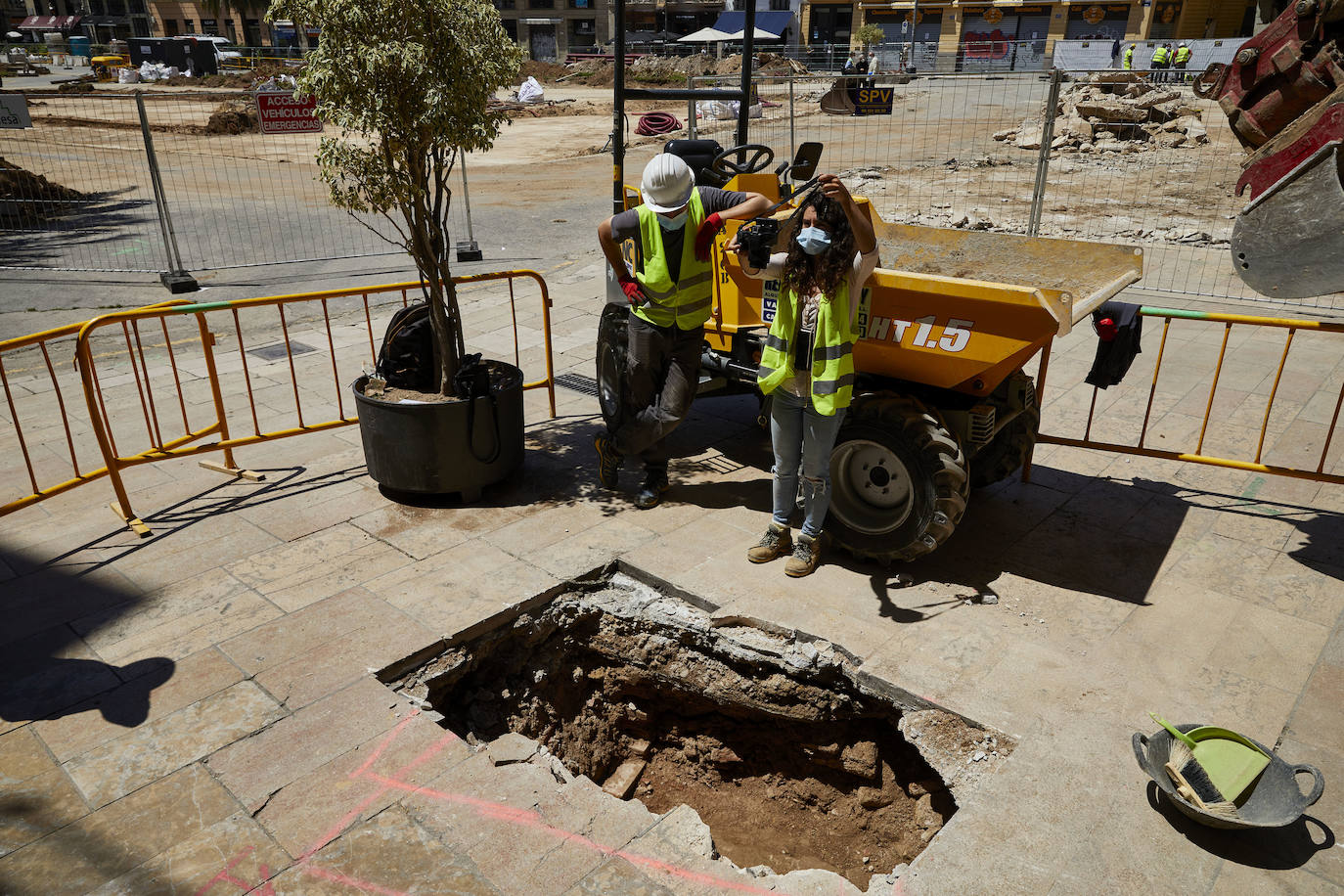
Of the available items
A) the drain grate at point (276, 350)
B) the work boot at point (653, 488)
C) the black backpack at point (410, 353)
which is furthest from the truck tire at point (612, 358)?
the drain grate at point (276, 350)

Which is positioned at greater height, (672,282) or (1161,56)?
(1161,56)

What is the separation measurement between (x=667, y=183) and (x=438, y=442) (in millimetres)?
1988

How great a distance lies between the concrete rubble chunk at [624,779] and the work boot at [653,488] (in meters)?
1.56

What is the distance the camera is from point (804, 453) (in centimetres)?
466

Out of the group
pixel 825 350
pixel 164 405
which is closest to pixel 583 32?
pixel 164 405

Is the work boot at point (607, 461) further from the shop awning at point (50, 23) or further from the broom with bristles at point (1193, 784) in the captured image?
the shop awning at point (50, 23)

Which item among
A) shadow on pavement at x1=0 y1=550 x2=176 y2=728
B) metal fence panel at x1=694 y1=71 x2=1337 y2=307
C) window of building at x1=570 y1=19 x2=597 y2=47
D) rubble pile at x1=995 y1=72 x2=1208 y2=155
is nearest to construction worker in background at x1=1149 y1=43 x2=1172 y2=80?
metal fence panel at x1=694 y1=71 x2=1337 y2=307

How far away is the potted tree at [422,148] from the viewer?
4.71 metres

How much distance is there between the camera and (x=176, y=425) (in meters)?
6.97

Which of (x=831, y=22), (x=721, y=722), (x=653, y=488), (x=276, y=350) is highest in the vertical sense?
(x=831, y=22)

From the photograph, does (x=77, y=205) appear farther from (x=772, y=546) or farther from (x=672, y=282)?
(x=772, y=546)

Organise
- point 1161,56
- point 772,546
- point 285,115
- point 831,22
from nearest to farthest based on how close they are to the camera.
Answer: point 772,546
point 285,115
point 1161,56
point 831,22

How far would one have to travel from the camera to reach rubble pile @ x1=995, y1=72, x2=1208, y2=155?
63.9ft

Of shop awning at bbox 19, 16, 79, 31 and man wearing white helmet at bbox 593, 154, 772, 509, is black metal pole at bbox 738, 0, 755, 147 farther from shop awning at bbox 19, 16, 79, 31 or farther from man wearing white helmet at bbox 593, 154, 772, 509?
shop awning at bbox 19, 16, 79, 31
